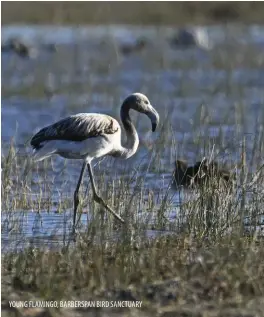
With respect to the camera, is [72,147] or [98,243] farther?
[72,147]

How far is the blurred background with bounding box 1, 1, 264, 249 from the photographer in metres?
9.83

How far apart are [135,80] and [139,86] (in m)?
1.20

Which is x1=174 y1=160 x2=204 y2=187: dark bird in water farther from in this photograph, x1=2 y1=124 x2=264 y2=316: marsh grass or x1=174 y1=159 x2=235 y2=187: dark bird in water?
x1=2 y1=124 x2=264 y2=316: marsh grass

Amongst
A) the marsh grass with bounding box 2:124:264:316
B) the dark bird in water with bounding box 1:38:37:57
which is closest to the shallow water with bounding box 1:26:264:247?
the dark bird in water with bounding box 1:38:37:57

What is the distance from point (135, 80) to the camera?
19859mm

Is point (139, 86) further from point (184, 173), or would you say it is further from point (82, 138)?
point (82, 138)

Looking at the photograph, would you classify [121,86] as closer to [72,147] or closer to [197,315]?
[72,147]

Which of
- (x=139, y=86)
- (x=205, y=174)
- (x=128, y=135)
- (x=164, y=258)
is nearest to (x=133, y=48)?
(x=139, y=86)

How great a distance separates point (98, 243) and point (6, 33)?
20221 mm

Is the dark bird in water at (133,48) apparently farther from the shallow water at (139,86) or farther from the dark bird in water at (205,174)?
the dark bird in water at (205,174)

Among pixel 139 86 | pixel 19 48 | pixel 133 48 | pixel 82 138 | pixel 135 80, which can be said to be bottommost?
pixel 82 138

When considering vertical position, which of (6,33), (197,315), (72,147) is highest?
(6,33)

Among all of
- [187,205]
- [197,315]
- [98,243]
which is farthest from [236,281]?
[187,205]

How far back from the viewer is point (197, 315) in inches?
239
